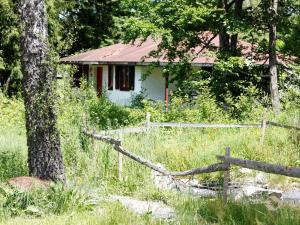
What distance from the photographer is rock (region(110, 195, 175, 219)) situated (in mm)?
6535

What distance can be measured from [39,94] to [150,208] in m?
2.75

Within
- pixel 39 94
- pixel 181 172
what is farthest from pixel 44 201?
pixel 181 172

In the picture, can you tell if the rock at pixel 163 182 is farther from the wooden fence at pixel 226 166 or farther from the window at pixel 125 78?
the window at pixel 125 78

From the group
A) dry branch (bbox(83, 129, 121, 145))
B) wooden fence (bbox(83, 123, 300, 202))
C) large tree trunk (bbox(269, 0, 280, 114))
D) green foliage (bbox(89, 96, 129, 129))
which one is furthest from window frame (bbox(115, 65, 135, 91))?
wooden fence (bbox(83, 123, 300, 202))

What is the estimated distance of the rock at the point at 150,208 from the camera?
6535mm

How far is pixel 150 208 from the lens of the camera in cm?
692

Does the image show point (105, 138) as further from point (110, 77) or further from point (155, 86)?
point (110, 77)

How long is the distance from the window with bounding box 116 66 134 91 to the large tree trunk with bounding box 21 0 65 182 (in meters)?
22.9

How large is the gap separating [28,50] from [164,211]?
349 centimetres

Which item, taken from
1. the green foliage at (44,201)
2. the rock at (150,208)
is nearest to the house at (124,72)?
the rock at (150,208)

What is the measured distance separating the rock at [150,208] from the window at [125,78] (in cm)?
2365

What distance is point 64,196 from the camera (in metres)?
7.03

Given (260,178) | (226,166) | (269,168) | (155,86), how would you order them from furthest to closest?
(155,86) < (260,178) < (226,166) < (269,168)

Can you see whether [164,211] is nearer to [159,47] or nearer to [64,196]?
[64,196]
